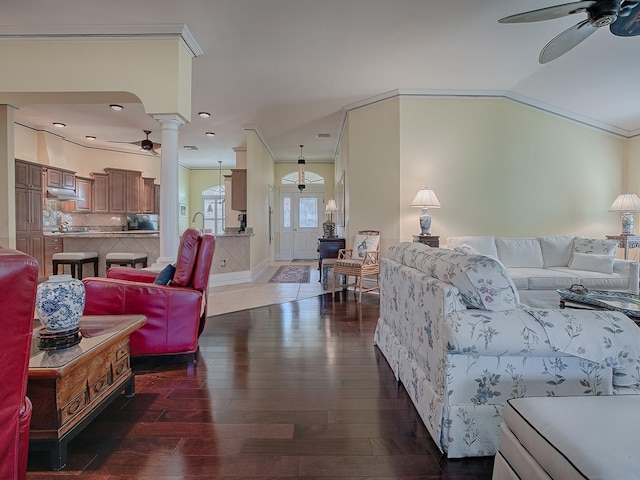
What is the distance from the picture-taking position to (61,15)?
10.4ft

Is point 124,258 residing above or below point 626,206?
below

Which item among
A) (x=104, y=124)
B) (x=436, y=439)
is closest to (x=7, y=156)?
(x=104, y=124)

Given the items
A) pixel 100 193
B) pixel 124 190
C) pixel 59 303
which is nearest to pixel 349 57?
pixel 59 303

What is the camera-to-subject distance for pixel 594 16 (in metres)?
2.39

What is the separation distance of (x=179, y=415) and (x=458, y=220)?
180 inches

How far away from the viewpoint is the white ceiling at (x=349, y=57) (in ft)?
10.3

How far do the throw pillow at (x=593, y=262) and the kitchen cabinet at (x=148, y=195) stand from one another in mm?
9127

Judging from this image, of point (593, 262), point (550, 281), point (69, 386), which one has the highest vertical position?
point (593, 262)

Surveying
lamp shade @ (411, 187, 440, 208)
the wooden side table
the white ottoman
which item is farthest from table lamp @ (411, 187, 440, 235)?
the white ottoman

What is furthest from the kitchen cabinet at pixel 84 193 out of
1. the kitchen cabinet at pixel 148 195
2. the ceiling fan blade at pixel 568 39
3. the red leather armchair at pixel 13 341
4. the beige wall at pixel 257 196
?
the ceiling fan blade at pixel 568 39

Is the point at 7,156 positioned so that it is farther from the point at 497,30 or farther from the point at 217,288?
the point at 497,30

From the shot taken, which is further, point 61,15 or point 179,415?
point 61,15

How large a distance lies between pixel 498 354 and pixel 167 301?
2178 mm

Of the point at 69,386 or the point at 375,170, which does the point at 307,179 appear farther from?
the point at 69,386
